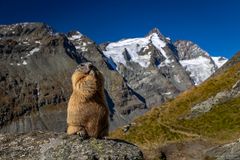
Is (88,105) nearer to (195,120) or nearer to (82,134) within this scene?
(82,134)

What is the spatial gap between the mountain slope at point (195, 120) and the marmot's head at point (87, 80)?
3400cm

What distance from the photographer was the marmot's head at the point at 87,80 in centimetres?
1211

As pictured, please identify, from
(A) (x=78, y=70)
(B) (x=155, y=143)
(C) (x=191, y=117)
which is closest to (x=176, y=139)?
(B) (x=155, y=143)

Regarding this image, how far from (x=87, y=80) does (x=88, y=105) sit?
0.66 m

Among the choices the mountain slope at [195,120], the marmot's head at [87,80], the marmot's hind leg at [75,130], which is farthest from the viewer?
the mountain slope at [195,120]

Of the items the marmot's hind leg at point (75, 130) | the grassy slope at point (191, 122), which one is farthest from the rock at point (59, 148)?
the grassy slope at point (191, 122)

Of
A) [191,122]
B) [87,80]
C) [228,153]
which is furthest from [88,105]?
[191,122]

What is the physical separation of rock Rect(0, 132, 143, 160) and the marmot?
81cm

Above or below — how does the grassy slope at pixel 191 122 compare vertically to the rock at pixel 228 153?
above

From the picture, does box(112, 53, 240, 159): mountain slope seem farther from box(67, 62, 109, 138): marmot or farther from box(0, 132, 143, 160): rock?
box(0, 132, 143, 160): rock

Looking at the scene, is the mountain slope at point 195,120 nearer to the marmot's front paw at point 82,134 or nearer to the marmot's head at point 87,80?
the marmot's head at point 87,80

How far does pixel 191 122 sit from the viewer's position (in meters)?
59.8

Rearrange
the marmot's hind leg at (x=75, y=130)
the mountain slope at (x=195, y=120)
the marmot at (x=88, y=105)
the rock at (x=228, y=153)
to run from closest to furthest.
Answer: the marmot's hind leg at (x=75, y=130), the marmot at (x=88, y=105), the rock at (x=228, y=153), the mountain slope at (x=195, y=120)

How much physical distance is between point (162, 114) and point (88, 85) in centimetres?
5697
